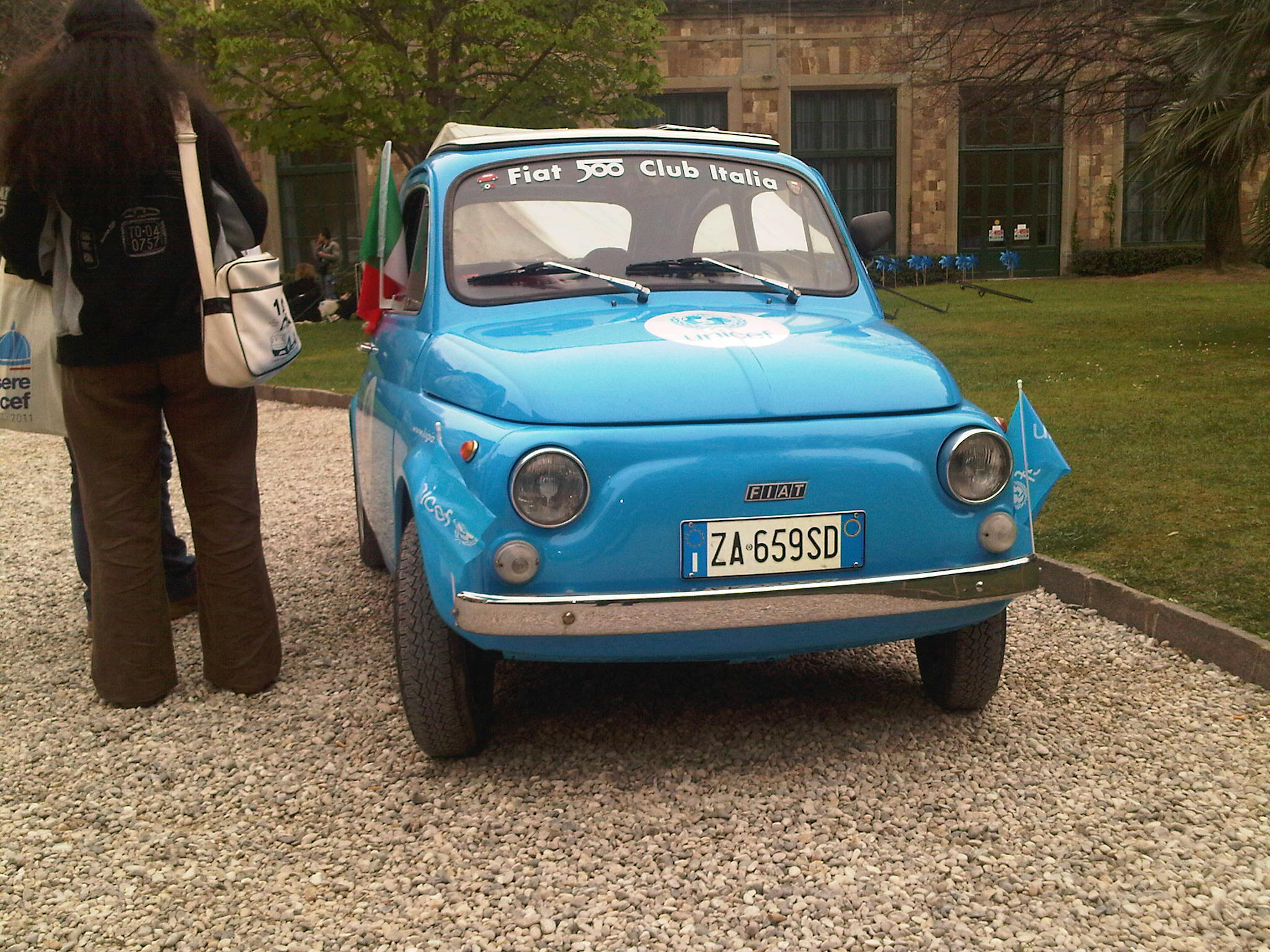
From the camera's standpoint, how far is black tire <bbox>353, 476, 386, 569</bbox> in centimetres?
609

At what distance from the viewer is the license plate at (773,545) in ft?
10.9

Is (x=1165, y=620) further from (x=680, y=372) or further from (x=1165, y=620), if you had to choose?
(x=680, y=372)

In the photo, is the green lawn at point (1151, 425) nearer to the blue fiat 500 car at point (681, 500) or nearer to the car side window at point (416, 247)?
the blue fiat 500 car at point (681, 500)

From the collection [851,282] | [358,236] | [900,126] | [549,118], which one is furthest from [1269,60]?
[358,236]

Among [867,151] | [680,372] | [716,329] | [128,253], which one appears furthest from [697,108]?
[680,372]

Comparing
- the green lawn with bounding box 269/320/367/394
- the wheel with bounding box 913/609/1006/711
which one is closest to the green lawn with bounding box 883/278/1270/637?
the wheel with bounding box 913/609/1006/711

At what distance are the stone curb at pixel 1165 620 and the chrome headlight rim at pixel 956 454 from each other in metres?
1.28

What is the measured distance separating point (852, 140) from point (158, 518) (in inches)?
1238

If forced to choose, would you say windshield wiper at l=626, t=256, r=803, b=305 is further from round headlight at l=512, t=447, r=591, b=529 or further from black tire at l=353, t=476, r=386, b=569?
black tire at l=353, t=476, r=386, b=569

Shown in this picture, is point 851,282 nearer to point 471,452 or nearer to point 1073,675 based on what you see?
point 1073,675

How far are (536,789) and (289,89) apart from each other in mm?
21095

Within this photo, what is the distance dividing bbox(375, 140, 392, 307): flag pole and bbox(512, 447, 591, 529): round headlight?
218 cm

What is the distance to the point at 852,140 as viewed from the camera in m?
33.6

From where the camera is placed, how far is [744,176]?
4.74 meters
